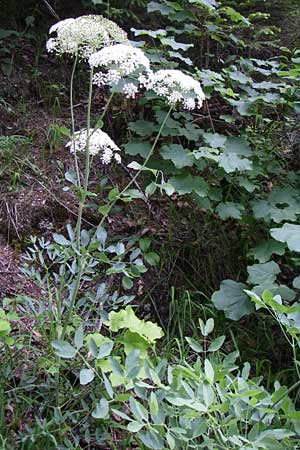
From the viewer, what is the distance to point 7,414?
1.64 m

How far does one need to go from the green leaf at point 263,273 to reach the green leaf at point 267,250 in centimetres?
3

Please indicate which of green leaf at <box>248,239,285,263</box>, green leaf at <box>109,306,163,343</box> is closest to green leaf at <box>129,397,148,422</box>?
green leaf at <box>109,306,163,343</box>

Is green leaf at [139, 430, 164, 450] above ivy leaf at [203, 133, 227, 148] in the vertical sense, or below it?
below

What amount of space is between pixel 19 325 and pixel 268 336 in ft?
3.44

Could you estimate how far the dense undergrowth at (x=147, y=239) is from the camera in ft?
4.31

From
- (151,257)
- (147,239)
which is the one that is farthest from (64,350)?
(147,239)

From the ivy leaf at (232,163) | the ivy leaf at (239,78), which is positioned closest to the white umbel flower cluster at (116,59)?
the ivy leaf at (232,163)

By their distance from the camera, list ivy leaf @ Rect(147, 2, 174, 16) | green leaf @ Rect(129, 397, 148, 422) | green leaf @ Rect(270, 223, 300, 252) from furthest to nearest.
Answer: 1. ivy leaf @ Rect(147, 2, 174, 16)
2. green leaf @ Rect(270, 223, 300, 252)
3. green leaf @ Rect(129, 397, 148, 422)

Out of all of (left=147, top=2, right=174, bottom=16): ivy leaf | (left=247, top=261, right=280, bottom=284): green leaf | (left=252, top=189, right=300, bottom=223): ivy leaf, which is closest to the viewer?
(left=247, top=261, right=280, bottom=284): green leaf

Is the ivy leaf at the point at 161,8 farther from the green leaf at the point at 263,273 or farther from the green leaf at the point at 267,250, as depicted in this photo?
the green leaf at the point at 263,273

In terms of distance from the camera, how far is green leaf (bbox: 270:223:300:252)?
1748mm

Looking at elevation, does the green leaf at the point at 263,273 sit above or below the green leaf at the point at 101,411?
below

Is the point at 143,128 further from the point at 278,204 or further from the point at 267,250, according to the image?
the point at 267,250

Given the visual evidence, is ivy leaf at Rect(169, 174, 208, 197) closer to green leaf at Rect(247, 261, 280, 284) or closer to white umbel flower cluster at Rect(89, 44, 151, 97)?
green leaf at Rect(247, 261, 280, 284)
